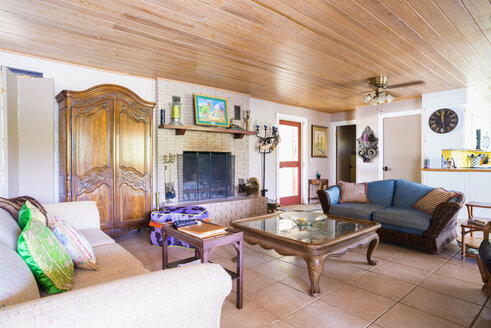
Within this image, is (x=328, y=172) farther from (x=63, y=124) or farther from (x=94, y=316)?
(x=94, y=316)

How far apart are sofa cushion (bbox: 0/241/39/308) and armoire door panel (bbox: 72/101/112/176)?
8.43 feet

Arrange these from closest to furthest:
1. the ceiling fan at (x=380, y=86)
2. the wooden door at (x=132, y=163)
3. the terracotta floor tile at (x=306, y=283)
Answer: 1. the terracotta floor tile at (x=306, y=283)
2. the wooden door at (x=132, y=163)
3. the ceiling fan at (x=380, y=86)

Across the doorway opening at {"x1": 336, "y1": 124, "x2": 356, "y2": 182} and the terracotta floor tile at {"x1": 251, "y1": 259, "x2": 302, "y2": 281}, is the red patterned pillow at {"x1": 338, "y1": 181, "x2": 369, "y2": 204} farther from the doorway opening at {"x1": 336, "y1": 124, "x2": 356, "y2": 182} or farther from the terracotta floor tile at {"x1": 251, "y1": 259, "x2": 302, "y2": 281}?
the doorway opening at {"x1": 336, "y1": 124, "x2": 356, "y2": 182}

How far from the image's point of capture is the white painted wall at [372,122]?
6.20 meters

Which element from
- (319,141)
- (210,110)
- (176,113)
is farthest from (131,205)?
(319,141)

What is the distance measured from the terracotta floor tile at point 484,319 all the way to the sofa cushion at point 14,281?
253 centimetres

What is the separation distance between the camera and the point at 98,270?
5.84 ft

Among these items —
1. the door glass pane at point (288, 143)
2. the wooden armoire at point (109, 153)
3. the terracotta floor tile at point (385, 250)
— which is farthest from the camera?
the door glass pane at point (288, 143)

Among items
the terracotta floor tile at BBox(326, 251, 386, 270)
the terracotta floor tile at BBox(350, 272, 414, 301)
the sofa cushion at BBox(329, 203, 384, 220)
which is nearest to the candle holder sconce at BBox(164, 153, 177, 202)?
the sofa cushion at BBox(329, 203, 384, 220)

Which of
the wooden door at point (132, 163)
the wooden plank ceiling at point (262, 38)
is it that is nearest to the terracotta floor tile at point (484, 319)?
the wooden plank ceiling at point (262, 38)

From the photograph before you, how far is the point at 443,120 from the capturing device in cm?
528

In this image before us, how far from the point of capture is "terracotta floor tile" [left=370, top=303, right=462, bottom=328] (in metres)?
1.87

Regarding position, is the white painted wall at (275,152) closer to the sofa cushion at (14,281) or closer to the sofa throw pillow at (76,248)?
the sofa throw pillow at (76,248)

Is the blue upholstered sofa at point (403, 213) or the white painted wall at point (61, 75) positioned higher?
the white painted wall at point (61, 75)
